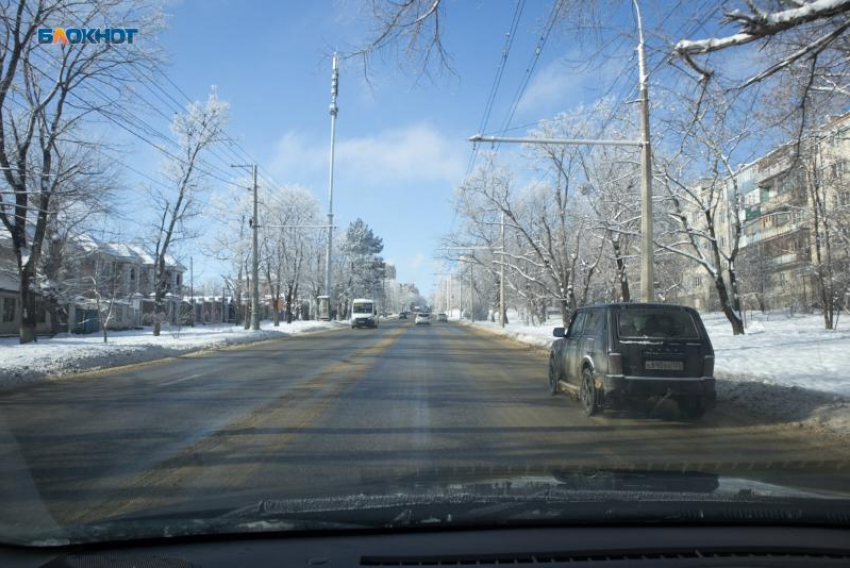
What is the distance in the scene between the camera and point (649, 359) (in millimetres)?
9328

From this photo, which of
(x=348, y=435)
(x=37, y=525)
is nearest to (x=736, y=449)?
(x=348, y=435)

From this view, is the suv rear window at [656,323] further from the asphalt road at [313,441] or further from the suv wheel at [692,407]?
the asphalt road at [313,441]

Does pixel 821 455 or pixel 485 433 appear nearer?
pixel 821 455

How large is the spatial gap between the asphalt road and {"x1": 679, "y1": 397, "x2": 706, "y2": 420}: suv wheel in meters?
0.22

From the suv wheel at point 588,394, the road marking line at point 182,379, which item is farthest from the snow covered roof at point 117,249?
the suv wheel at point 588,394

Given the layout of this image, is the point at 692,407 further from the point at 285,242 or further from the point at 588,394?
the point at 285,242

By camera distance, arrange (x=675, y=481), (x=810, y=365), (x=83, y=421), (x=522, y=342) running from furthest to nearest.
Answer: (x=522, y=342)
(x=810, y=365)
(x=83, y=421)
(x=675, y=481)

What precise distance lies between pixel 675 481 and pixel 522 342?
28903 mm

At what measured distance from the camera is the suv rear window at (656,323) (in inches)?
376

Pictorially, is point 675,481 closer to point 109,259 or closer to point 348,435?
point 348,435

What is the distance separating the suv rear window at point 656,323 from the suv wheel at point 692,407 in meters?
0.92

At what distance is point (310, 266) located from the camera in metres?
73.6

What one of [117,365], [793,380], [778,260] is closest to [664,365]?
[793,380]

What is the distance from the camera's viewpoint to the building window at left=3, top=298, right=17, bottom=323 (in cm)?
3784
